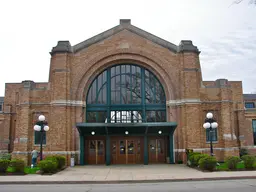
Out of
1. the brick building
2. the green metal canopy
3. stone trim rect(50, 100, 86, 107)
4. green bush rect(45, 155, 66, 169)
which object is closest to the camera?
green bush rect(45, 155, 66, 169)

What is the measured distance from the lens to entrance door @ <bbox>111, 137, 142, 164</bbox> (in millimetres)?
27531

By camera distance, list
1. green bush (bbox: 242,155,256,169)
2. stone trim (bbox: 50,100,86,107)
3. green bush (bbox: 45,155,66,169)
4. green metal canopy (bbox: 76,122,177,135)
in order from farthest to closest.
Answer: stone trim (bbox: 50,100,86,107), green metal canopy (bbox: 76,122,177,135), green bush (bbox: 45,155,66,169), green bush (bbox: 242,155,256,169)

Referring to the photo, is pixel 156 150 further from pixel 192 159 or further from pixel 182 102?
pixel 192 159

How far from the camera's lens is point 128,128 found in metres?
26.1

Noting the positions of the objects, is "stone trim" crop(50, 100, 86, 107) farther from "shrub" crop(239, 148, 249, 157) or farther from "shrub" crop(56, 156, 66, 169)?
"shrub" crop(239, 148, 249, 157)

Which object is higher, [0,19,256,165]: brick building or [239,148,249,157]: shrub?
[0,19,256,165]: brick building

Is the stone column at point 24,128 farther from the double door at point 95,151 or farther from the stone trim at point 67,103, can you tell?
the double door at point 95,151

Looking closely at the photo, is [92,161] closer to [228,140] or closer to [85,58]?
[85,58]

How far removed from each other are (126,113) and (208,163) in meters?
10.0

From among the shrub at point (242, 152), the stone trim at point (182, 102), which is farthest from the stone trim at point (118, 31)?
the shrub at point (242, 152)

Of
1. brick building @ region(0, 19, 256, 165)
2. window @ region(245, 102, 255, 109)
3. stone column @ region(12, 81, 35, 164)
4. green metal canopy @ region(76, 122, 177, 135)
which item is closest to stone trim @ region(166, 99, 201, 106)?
brick building @ region(0, 19, 256, 165)

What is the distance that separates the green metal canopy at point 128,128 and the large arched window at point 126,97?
1359 mm

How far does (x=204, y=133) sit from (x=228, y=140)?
211 cm

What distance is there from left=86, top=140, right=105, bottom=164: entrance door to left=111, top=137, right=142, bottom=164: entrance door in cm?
99
